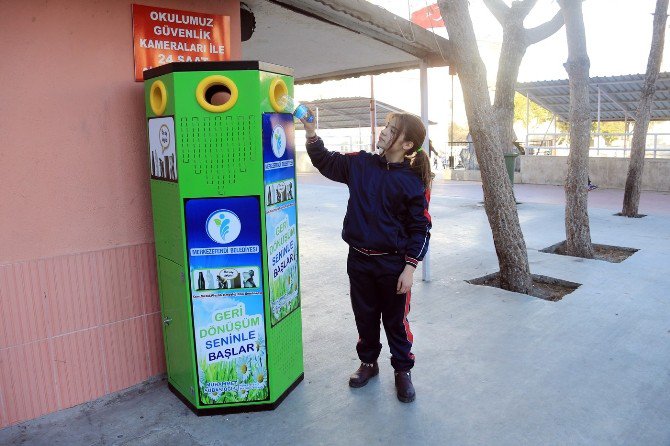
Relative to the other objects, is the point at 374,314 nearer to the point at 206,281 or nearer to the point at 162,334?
the point at 206,281

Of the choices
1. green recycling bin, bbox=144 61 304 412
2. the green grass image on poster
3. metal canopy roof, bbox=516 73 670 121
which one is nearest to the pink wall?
green recycling bin, bbox=144 61 304 412

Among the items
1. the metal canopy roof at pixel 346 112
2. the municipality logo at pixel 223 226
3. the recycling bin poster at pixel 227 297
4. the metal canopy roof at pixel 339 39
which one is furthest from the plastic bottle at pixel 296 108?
the metal canopy roof at pixel 346 112

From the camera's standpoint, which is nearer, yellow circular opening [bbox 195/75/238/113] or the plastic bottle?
yellow circular opening [bbox 195/75/238/113]

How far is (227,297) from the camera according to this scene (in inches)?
121

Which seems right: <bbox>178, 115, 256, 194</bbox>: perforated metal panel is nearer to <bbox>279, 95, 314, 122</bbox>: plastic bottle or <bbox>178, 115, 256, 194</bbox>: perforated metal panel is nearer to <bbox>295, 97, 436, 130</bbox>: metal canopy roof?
<bbox>279, 95, 314, 122</bbox>: plastic bottle

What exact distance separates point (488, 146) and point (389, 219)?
2.61 m

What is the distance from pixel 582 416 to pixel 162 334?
8.60 ft

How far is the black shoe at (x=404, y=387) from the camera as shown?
3287 millimetres

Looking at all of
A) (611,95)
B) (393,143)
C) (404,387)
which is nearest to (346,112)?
(611,95)

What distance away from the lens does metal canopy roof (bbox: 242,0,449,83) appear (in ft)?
13.1

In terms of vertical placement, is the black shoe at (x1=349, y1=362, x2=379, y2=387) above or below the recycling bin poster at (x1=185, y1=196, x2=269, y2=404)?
below

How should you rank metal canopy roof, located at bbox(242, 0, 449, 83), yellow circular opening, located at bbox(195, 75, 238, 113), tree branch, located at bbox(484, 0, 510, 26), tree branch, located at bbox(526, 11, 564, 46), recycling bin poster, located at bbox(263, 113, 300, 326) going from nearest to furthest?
yellow circular opening, located at bbox(195, 75, 238, 113)
recycling bin poster, located at bbox(263, 113, 300, 326)
metal canopy roof, located at bbox(242, 0, 449, 83)
tree branch, located at bbox(484, 0, 510, 26)
tree branch, located at bbox(526, 11, 564, 46)

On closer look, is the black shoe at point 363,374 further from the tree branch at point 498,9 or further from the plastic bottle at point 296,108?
the tree branch at point 498,9

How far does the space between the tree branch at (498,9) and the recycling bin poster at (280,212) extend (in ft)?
29.5
